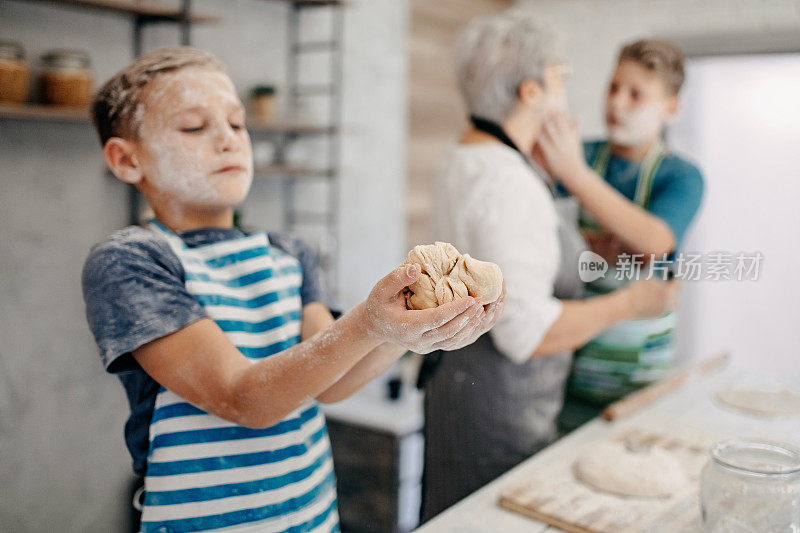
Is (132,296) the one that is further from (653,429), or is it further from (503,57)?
(653,429)

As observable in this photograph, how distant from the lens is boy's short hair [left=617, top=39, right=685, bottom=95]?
1.16 m

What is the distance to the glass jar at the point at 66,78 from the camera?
1.47m

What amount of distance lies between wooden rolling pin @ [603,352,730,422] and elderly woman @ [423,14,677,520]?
11 cm

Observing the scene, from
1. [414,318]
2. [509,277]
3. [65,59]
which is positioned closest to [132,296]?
[414,318]

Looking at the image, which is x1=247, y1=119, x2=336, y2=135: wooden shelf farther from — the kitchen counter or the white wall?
the kitchen counter

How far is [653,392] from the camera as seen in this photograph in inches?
54.6

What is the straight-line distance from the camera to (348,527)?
2.03 meters

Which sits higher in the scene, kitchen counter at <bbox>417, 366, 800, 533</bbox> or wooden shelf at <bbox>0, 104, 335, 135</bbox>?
wooden shelf at <bbox>0, 104, 335, 135</bbox>

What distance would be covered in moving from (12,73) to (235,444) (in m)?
0.96

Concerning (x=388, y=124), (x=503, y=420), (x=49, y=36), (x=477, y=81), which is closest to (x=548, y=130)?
(x=477, y=81)

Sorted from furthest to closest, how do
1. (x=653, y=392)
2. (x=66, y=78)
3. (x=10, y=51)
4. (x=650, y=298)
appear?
(x=66, y=78) < (x=653, y=392) < (x=10, y=51) < (x=650, y=298)

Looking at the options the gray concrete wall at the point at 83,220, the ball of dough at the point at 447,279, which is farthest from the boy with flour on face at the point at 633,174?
the gray concrete wall at the point at 83,220

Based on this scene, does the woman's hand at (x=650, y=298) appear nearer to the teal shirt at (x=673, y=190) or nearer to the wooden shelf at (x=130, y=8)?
the teal shirt at (x=673, y=190)

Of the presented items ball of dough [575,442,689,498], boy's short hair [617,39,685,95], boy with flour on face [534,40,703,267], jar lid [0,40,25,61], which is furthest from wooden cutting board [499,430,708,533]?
jar lid [0,40,25,61]
